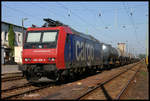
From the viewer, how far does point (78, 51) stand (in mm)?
14352

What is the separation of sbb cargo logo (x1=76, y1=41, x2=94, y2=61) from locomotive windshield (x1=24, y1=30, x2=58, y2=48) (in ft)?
8.19

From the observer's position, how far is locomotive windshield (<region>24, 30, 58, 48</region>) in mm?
11891

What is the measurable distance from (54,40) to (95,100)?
4.53m

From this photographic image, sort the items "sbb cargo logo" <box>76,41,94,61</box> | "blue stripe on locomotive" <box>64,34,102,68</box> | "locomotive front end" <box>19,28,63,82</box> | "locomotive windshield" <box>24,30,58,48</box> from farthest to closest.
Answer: "sbb cargo logo" <box>76,41,94,61</box>
"blue stripe on locomotive" <box>64,34,102,68</box>
"locomotive windshield" <box>24,30,58,48</box>
"locomotive front end" <box>19,28,63,82</box>

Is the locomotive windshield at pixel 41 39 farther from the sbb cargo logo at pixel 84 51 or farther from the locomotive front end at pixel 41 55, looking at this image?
the sbb cargo logo at pixel 84 51

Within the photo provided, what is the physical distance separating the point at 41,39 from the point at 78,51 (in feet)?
9.86

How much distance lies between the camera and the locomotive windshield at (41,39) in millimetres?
11891

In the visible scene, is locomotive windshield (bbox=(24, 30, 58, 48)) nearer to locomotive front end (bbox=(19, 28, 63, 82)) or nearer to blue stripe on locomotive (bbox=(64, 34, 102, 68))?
locomotive front end (bbox=(19, 28, 63, 82))

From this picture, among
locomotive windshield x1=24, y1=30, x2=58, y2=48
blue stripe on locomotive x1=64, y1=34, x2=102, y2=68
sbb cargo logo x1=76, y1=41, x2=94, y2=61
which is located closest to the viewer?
locomotive windshield x1=24, y1=30, x2=58, y2=48

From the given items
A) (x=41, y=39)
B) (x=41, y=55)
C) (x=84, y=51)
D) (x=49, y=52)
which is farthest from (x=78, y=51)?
(x=41, y=55)

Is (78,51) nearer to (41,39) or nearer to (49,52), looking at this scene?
(41,39)

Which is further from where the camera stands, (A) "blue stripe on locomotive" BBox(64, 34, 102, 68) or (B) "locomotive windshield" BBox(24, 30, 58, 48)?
(A) "blue stripe on locomotive" BBox(64, 34, 102, 68)

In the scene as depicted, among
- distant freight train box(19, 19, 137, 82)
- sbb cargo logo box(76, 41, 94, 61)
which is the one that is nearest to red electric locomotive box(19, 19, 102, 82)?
distant freight train box(19, 19, 137, 82)

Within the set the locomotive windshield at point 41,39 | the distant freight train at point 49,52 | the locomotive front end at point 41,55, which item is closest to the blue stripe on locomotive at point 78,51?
the distant freight train at point 49,52
